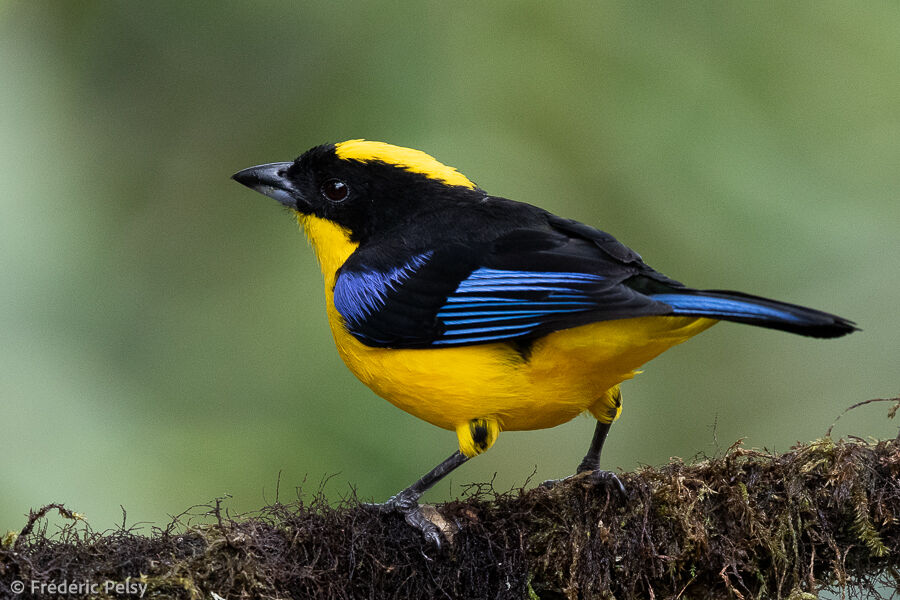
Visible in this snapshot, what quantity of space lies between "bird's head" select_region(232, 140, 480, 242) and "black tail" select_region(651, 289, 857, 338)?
134 cm

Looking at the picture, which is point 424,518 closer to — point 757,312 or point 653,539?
point 653,539

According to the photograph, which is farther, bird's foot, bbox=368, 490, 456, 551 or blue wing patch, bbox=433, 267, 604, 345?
blue wing patch, bbox=433, 267, 604, 345

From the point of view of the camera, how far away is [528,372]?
3.43m

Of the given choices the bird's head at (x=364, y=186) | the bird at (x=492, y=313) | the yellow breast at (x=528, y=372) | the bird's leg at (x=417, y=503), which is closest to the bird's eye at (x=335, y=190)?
the bird's head at (x=364, y=186)

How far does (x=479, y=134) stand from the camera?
5.38 metres

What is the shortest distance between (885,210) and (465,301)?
268 centimetres

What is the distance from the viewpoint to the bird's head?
13.5ft

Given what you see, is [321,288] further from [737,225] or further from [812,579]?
[812,579]

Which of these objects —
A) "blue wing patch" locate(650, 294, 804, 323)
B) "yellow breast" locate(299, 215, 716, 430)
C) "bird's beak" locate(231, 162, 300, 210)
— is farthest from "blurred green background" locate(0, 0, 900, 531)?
"blue wing patch" locate(650, 294, 804, 323)

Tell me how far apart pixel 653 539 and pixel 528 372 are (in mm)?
710

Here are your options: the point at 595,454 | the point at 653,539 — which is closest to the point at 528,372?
the point at 595,454

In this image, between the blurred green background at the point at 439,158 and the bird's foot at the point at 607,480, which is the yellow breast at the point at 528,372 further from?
the blurred green background at the point at 439,158

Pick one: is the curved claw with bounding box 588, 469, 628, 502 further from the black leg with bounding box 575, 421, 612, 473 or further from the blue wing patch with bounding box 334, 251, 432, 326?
the blue wing patch with bounding box 334, 251, 432, 326

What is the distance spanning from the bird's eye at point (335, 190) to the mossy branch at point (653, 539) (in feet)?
5.10
